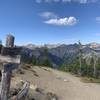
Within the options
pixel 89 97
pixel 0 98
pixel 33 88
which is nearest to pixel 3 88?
pixel 0 98

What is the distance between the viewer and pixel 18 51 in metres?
10.1

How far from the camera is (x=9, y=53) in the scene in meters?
9.98

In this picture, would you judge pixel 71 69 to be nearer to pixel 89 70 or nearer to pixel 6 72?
pixel 89 70

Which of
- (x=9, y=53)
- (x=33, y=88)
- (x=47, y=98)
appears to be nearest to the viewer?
(x=9, y=53)

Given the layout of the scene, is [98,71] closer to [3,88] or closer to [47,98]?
[47,98]

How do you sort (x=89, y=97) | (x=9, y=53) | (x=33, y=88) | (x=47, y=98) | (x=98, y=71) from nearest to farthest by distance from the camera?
(x=9, y=53), (x=47, y=98), (x=33, y=88), (x=89, y=97), (x=98, y=71)

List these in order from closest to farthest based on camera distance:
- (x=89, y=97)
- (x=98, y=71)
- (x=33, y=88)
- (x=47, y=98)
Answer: (x=47, y=98) → (x=33, y=88) → (x=89, y=97) → (x=98, y=71)

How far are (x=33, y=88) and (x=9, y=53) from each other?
810 inches

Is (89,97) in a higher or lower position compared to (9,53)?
lower

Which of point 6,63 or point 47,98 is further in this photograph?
point 47,98

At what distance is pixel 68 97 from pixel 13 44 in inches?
864

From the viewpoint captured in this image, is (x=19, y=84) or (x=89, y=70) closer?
(x=19, y=84)

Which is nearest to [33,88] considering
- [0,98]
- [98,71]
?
[0,98]

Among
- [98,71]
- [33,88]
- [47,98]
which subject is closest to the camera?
[47,98]
